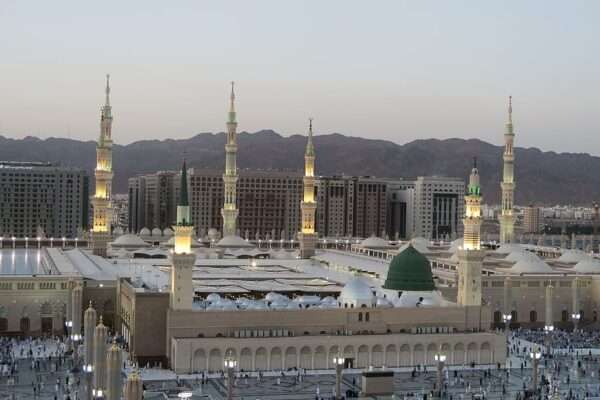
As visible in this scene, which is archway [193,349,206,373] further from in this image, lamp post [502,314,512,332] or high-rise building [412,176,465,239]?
high-rise building [412,176,465,239]

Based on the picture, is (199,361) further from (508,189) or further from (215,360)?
(508,189)

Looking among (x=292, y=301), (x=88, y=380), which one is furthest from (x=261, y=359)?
(x=88, y=380)

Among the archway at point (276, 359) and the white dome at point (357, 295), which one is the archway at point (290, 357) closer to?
the archway at point (276, 359)

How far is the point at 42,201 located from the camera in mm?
106562

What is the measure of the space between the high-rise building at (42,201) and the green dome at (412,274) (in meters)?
70.5

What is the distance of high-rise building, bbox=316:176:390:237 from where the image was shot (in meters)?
115

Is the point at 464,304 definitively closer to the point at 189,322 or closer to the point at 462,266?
the point at 462,266

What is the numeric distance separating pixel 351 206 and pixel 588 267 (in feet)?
219

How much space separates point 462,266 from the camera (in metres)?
39.9

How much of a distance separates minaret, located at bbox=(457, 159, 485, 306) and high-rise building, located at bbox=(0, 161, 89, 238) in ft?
237

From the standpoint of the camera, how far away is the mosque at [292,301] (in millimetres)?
35406

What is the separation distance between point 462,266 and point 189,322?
11.7 meters

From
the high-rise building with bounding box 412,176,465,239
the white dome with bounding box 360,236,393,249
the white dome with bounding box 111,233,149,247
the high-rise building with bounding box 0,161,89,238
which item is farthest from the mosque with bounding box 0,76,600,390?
the high-rise building with bounding box 412,176,465,239

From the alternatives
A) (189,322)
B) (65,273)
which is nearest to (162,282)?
(65,273)
